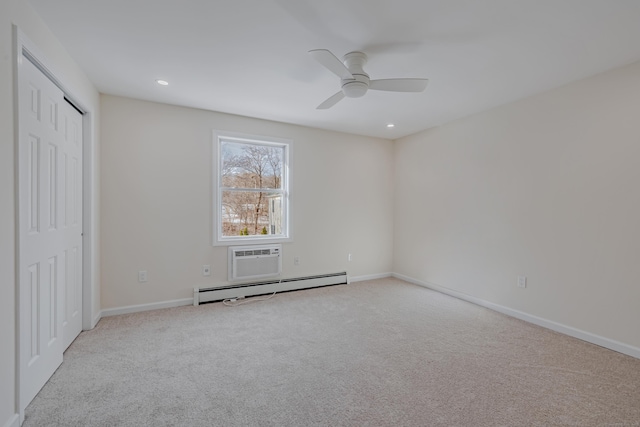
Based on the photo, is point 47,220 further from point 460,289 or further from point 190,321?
point 460,289

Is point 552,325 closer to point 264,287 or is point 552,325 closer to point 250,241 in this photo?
point 264,287

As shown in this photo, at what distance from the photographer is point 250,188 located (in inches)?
159

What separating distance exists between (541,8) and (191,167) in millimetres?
3527

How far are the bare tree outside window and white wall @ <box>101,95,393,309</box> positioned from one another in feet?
0.74

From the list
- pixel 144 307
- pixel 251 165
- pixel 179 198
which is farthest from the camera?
pixel 251 165

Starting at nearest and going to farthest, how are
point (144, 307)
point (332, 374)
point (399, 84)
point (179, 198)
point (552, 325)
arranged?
1. point (332, 374)
2. point (399, 84)
3. point (552, 325)
4. point (144, 307)
5. point (179, 198)

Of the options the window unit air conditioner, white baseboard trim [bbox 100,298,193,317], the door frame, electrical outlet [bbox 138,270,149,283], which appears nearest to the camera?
the door frame

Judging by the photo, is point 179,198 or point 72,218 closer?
point 72,218

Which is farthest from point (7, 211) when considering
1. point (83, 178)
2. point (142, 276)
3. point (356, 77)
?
point (356, 77)

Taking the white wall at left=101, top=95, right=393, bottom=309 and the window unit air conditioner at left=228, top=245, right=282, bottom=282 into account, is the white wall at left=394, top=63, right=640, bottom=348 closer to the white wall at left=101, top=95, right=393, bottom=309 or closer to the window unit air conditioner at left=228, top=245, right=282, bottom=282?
the white wall at left=101, top=95, right=393, bottom=309

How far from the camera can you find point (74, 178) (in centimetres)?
256

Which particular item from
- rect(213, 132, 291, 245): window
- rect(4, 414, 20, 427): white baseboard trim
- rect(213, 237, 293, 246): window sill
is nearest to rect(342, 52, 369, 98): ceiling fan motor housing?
rect(213, 132, 291, 245): window

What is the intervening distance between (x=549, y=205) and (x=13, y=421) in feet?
14.4

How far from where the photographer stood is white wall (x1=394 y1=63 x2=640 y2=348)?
250 centimetres
